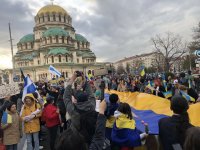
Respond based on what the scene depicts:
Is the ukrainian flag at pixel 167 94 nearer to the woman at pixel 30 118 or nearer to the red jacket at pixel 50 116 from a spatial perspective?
the red jacket at pixel 50 116

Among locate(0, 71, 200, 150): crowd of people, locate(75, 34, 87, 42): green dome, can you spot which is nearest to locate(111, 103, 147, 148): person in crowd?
locate(0, 71, 200, 150): crowd of people

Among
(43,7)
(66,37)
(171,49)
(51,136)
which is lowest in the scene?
(51,136)

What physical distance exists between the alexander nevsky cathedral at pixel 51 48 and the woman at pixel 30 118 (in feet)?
239

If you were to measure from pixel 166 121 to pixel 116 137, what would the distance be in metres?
1.20

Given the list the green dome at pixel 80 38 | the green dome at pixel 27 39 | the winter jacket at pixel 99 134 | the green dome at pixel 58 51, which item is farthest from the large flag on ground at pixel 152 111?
the green dome at pixel 80 38

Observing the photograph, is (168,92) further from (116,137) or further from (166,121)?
(166,121)

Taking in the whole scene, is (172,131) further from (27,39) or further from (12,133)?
(27,39)

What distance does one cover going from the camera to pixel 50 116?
25.1ft

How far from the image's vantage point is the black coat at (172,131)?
3609 millimetres

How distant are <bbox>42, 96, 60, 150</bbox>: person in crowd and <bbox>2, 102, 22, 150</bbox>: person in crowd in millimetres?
940

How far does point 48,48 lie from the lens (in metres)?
83.6

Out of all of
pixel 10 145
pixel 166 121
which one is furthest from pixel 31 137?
pixel 166 121

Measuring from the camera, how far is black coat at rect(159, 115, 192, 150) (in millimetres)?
3609

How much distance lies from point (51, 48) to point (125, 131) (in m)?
80.3
